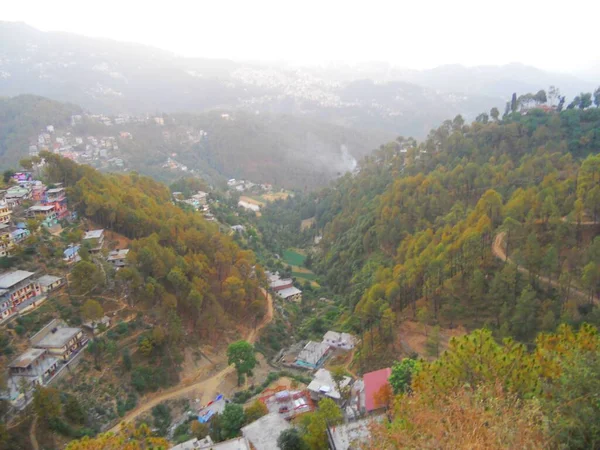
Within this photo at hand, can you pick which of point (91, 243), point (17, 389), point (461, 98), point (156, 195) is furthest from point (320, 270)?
point (461, 98)

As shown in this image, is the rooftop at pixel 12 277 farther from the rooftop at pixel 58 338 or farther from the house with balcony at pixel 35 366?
the house with balcony at pixel 35 366

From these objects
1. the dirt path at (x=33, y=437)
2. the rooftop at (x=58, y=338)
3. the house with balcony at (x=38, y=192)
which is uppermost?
the house with balcony at (x=38, y=192)

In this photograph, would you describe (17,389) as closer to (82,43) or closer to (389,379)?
(389,379)

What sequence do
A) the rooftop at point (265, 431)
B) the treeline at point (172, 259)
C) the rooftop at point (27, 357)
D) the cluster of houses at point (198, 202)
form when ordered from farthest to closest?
the cluster of houses at point (198, 202)
the treeline at point (172, 259)
the rooftop at point (27, 357)
the rooftop at point (265, 431)

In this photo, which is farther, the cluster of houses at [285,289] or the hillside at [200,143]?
the hillside at [200,143]

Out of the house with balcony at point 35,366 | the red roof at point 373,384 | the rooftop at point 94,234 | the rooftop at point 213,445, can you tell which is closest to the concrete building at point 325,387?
the red roof at point 373,384

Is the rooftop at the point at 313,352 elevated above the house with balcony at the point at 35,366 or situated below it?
below

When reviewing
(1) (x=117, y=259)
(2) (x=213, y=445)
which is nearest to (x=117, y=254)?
(1) (x=117, y=259)
